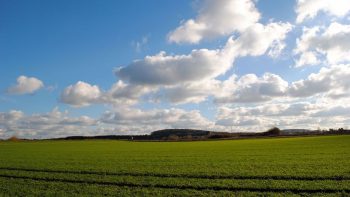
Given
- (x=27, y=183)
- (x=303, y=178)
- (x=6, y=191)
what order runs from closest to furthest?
(x=6, y=191) → (x=303, y=178) → (x=27, y=183)

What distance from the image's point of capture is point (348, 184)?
18484 mm

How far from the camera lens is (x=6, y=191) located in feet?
64.3

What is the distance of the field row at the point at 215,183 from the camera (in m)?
18.0

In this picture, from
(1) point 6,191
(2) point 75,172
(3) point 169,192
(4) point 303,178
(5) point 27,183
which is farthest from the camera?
(2) point 75,172

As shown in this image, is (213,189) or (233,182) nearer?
(213,189)

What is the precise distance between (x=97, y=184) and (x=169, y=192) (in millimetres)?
5372

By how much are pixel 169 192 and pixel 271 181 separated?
5937 millimetres

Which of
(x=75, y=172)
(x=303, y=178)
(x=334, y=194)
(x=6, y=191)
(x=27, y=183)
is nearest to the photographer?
(x=334, y=194)

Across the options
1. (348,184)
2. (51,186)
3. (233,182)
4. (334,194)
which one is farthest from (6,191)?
(348,184)

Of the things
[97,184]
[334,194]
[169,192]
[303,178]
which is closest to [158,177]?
[97,184]

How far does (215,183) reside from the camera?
66.5ft

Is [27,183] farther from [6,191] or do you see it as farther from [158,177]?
[158,177]

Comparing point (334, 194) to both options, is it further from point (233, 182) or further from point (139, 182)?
point (139, 182)

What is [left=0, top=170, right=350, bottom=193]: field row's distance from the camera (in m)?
18.0
